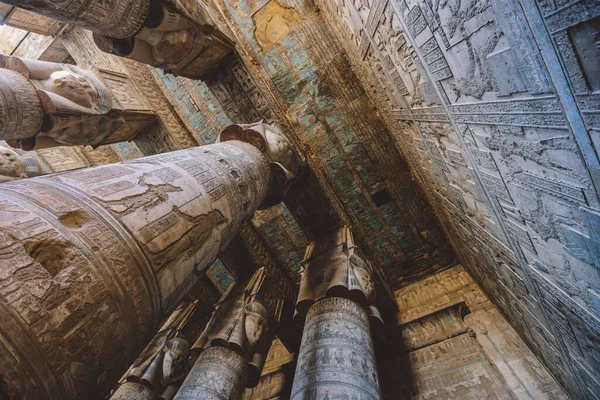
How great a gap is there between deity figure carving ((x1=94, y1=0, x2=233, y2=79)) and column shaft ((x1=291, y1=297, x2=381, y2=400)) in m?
3.97

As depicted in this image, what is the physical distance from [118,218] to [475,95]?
218 centimetres

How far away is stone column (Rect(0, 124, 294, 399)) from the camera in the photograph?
3.56 feet

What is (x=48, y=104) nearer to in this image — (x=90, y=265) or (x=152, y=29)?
(x=152, y=29)

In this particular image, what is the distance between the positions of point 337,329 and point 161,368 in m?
2.72

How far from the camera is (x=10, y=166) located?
11.7 feet

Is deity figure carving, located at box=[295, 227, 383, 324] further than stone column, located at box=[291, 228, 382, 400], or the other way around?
deity figure carving, located at box=[295, 227, 383, 324]

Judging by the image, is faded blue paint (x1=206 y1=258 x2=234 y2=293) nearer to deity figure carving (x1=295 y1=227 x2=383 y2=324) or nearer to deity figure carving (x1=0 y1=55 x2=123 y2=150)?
deity figure carving (x1=295 y1=227 x2=383 y2=324)

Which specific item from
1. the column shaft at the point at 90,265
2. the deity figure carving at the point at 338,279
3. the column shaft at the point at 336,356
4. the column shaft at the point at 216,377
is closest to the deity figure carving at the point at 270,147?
the deity figure carving at the point at 338,279

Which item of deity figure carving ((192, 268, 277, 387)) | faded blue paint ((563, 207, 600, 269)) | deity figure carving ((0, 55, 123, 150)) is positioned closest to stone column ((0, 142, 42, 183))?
deity figure carving ((0, 55, 123, 150))

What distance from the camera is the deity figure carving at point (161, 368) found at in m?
3.64

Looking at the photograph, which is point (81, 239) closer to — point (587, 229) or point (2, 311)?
point (2, 311)

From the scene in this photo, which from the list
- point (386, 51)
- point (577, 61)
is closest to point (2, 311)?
point (577, 61)

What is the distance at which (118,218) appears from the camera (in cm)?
156

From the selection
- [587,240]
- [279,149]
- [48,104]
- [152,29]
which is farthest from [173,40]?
[587,240]
